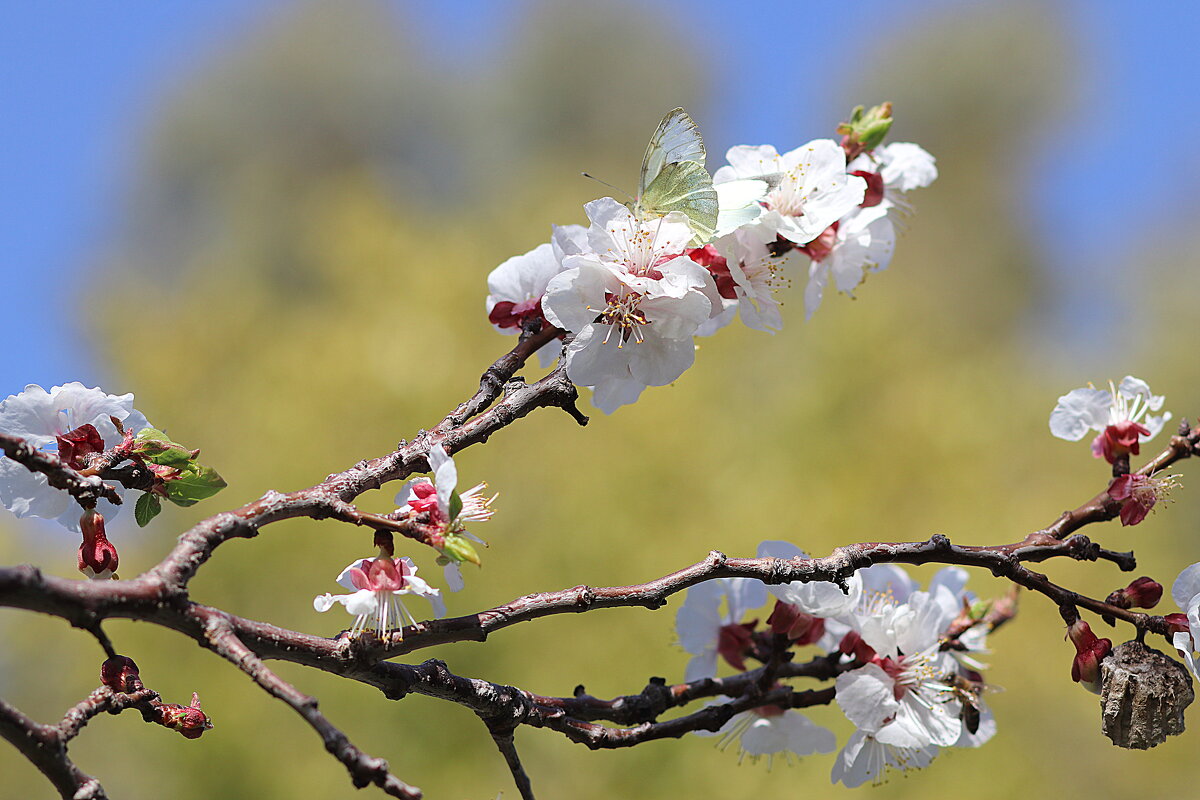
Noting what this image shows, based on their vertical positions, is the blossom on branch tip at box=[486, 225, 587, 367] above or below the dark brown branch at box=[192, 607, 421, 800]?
above

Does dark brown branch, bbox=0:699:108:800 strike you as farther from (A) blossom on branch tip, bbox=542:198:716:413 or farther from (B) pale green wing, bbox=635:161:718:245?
(B) pale green wing, bbox=635:161:718:245

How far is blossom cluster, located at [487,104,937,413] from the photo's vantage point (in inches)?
34.5

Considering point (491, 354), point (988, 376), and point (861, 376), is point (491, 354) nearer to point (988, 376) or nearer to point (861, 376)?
point (861, 376)

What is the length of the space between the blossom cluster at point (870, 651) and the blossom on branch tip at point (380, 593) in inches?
14.7

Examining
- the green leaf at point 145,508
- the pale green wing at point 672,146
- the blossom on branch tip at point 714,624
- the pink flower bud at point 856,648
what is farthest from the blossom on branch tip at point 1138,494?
the green leaf at point 145,508

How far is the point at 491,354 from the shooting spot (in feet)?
19.6

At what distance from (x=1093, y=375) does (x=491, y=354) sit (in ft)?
15.4

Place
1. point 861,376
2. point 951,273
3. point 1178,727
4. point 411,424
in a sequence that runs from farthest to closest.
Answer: point 951,273, point 861,376, point 411,424, point 1178,727

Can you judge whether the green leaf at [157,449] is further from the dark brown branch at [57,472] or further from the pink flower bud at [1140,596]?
the pink flower bud at [1140,596]

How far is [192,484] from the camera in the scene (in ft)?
2.68

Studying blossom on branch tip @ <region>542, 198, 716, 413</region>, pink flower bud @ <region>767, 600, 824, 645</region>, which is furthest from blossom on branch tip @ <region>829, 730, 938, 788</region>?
blossom on branch tip @ <region>542, 198, 716, 413</region>

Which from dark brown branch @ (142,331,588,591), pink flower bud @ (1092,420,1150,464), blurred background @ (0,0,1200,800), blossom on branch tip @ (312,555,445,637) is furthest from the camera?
blurred background @ (0,0,1200,800)

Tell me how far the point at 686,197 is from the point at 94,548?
1.83 ft

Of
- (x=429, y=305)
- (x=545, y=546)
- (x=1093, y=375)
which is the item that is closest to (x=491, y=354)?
(x=429, y=305)
